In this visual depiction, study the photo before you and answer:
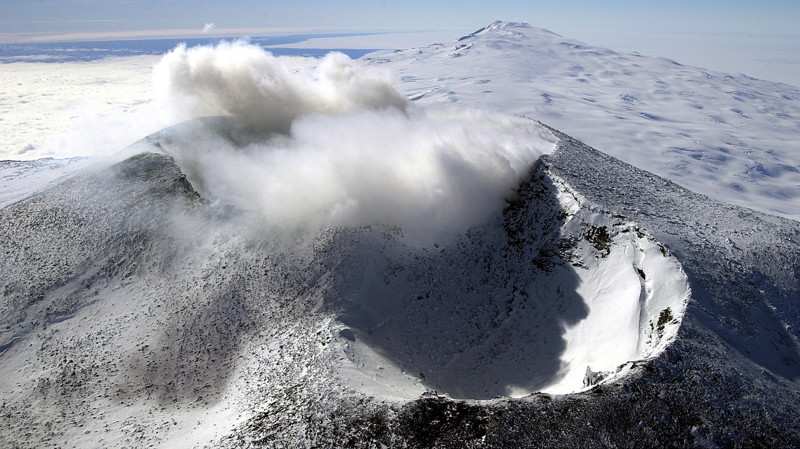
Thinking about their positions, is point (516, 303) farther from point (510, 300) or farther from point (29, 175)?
point (29, 175)

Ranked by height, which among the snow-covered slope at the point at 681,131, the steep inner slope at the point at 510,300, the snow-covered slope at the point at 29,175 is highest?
the steep inner slope at the point at 510,300

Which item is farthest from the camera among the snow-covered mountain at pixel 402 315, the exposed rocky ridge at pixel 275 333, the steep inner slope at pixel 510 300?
the steep inner slope at pixel 510 300

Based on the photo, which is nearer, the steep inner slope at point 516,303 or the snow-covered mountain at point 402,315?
the snow-covered mountain at point 402,315

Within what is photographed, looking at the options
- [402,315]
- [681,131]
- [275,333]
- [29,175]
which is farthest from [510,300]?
[681,131]

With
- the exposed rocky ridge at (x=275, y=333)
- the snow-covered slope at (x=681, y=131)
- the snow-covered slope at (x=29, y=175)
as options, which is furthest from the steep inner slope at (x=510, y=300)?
the snow-covered slope at (x=681, y=131)

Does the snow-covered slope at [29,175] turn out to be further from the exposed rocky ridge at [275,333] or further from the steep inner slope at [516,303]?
the steep inner slope at [516,303]

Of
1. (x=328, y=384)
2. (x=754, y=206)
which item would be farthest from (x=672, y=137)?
(x=328, y=384)

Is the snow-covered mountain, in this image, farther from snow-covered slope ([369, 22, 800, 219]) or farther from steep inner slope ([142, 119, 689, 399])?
snow-covered slope ([369, 22, 800, 219])

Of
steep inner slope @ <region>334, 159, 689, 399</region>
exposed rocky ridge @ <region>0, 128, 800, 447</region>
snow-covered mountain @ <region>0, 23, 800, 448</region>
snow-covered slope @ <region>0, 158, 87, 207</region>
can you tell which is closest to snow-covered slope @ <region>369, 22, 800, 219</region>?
exposed rocky ridge @ <region>0, 128, 800, 447</region>
